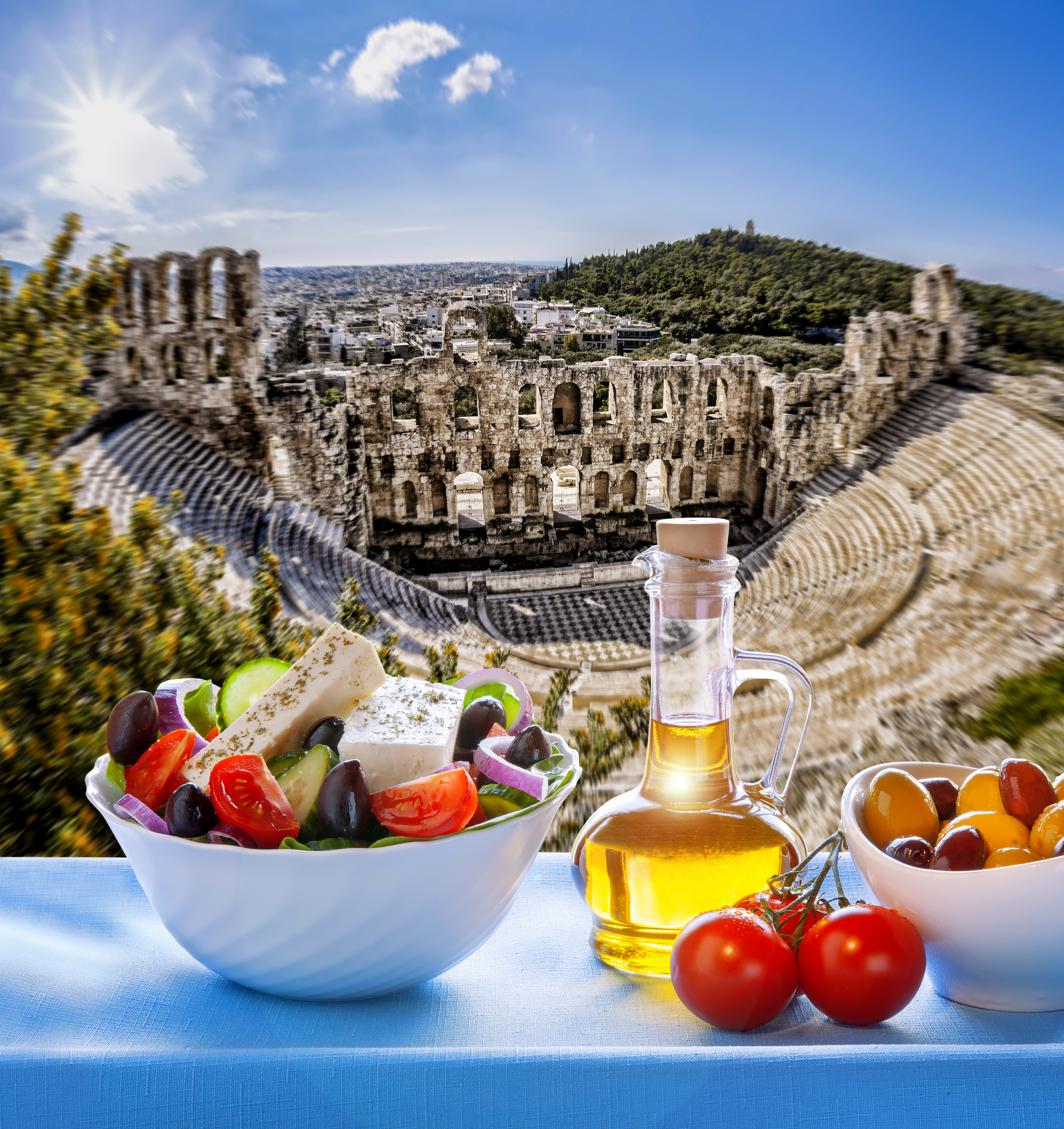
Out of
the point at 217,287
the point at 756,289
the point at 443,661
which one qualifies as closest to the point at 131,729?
the point at 443,661

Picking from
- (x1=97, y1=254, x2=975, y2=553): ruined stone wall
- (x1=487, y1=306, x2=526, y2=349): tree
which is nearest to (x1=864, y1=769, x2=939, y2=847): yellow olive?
(x1=97, y1=254, x2=975, y2=553): ruined stone wall

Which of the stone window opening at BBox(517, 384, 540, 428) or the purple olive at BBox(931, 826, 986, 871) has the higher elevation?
the stone window opening at BBox(517, 384, 540, 428)

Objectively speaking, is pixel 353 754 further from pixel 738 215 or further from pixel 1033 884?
pixel 738 215

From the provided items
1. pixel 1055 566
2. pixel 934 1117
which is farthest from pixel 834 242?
pixel 934 1117

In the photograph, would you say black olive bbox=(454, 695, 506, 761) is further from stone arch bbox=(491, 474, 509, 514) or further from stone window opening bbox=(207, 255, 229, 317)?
stone window opening bbox=(207, 255, 229, 317)

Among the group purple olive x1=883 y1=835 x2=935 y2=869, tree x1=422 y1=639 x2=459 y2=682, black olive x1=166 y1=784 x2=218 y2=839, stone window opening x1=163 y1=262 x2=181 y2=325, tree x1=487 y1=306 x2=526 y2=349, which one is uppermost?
stone window opening x1=163 y1=262 x2=181 y2=325

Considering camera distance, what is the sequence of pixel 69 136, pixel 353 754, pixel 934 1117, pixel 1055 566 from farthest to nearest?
pixel 69 136 < pixel 1055 566 < pixel 353 754 < pixel 934 1117

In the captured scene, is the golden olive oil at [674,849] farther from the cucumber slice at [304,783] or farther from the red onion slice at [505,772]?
the cucumber slice at [304,783]
